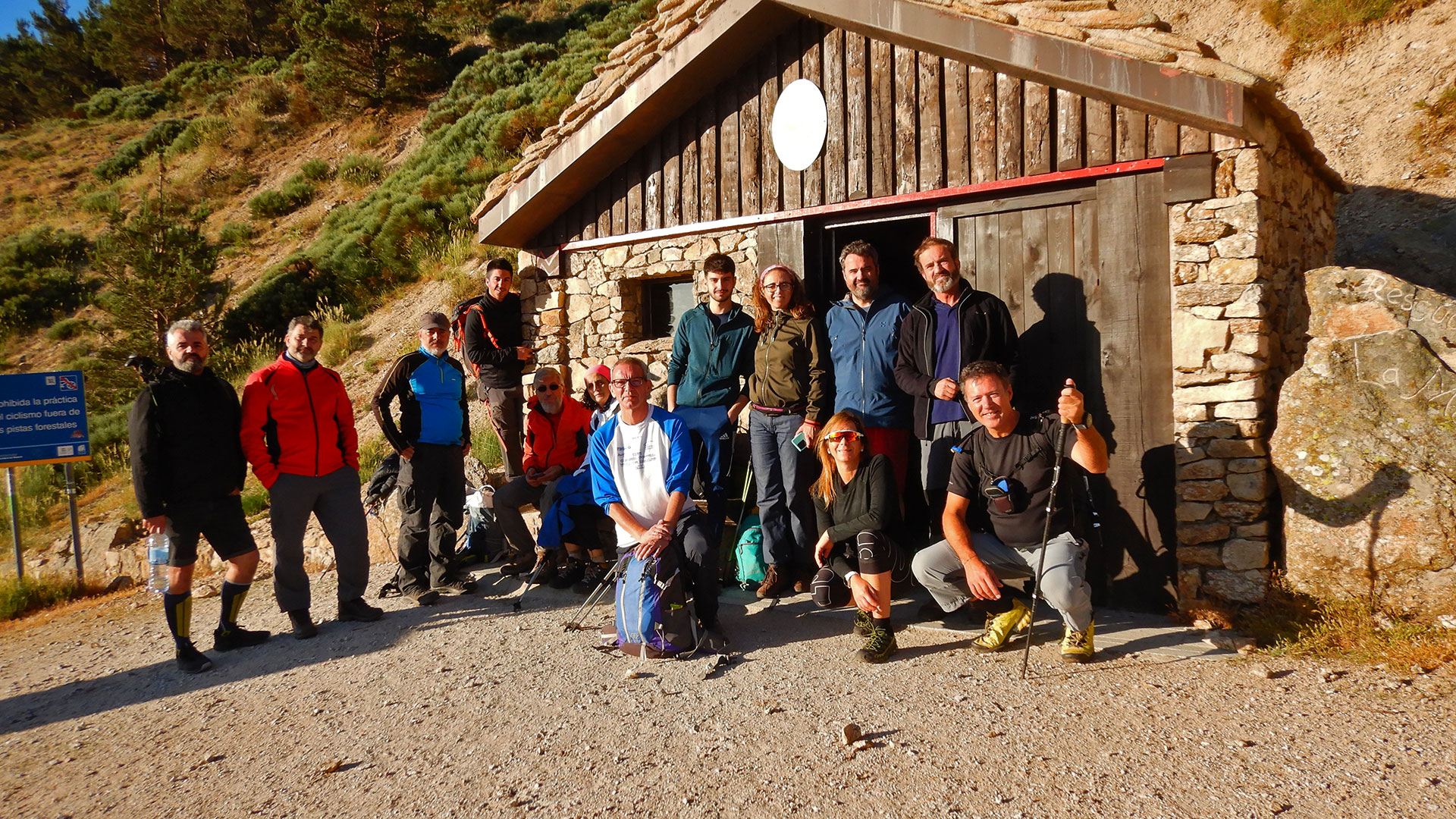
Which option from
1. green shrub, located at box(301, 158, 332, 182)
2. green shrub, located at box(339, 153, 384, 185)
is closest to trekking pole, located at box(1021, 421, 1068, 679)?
green shrub, located at box(339, 153, 384, 185)

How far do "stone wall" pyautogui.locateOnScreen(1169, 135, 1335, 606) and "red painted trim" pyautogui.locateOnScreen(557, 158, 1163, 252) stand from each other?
450 mm

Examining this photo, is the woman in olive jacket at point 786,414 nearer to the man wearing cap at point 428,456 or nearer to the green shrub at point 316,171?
the man wearing cap at point 428,456

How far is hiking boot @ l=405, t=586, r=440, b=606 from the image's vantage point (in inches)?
220

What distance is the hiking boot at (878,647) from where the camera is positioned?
415 centimetres

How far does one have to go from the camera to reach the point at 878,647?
163 inches

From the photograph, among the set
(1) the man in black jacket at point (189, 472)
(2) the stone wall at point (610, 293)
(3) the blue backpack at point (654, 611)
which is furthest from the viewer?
(2) the stone wall at point (610, 293)

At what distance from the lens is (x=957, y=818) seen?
2707 mm

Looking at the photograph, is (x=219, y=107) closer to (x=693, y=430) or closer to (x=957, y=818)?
(x=693, y=430)

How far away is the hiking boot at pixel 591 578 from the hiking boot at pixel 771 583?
1138 millimetres

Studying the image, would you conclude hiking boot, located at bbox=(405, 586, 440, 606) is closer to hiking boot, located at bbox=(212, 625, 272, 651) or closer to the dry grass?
hiking boot, located at bbox=(212, 625, 272, 651)

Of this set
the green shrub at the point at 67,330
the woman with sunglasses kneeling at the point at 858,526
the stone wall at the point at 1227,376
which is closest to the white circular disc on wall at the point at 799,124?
the woman with sunglasses kneeling at the point at 858,526

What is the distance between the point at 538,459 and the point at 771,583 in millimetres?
2019

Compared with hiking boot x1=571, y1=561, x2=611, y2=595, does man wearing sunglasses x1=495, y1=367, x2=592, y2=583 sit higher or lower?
higher

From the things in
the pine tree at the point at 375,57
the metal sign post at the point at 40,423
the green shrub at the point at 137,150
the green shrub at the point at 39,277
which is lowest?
the metal sign post at the point at 40,423
